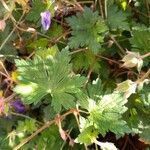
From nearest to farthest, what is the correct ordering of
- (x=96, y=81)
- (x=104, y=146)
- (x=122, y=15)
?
1. (x=104, y=146)
2. (x=96, y=81)
3. (x=122, y=15)

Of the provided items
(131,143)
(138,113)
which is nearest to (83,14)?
(138,113)

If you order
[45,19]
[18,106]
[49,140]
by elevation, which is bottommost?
[49,140]

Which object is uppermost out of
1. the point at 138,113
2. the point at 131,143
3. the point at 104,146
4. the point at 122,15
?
the point at 122,15

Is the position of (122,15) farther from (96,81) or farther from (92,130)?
(92,130)

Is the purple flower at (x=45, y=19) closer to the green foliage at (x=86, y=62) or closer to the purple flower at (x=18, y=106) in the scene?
the green foliage at (x=86, y=62)

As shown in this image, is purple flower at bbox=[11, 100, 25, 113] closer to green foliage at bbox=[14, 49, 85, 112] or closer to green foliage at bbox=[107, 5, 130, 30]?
green foliage at bbox=[14, 49, 85, 112]

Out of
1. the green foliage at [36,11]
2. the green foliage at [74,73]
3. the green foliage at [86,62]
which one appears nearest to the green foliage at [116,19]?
the green foliage at [74,73]

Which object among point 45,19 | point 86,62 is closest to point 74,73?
point 86,62

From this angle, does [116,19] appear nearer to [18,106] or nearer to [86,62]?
[86,62]
